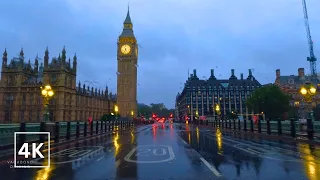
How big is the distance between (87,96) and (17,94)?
26.4m

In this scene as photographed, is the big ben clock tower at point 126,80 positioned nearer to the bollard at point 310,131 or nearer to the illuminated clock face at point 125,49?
the illuminated clock face at point 125,49

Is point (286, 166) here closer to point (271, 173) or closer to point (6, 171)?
point (271, 173)

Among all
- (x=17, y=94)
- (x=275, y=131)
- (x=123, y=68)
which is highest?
(x=123, y=68)

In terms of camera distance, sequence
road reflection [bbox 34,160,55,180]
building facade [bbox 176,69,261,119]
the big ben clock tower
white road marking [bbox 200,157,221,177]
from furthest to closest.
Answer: building facade [bbox 176,69,261,119], the big ben clock tower, white road marking [bbox 200,157,221,177], road reflection [bbox 34,160,55,180]

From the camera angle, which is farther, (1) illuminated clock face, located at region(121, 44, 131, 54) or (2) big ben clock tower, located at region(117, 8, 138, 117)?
(1) illuminated clock face, located at region(121, 44, 131, 54)

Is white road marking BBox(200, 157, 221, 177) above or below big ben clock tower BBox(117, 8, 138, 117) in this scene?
below

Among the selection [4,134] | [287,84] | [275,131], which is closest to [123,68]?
[287,84]

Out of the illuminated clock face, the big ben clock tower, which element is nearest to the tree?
the big ben clock tower

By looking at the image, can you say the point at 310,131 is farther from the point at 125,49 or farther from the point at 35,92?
the point at 125,49

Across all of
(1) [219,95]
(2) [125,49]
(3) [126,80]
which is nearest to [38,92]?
(3) [126,80]

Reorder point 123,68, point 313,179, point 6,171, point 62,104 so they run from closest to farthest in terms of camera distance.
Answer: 1. point 313,179
2. point 6,171
3. point 62,104
4. point 123,68

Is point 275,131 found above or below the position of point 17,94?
below

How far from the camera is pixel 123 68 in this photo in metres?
123

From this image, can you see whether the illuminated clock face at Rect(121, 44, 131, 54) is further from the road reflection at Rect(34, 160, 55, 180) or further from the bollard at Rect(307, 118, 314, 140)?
the road reflection at Rect(34, 160, 55, 180)
